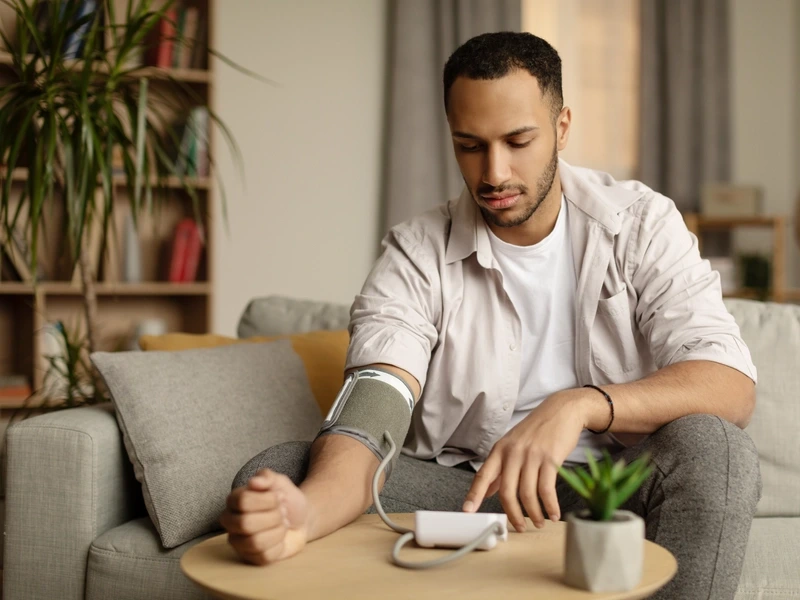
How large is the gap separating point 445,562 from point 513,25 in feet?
12.3

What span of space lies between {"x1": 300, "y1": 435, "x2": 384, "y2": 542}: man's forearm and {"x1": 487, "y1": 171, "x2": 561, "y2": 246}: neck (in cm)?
58

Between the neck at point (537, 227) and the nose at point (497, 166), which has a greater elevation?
the nose at point (497, 166)

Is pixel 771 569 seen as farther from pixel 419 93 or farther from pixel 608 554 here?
pixel 419 93

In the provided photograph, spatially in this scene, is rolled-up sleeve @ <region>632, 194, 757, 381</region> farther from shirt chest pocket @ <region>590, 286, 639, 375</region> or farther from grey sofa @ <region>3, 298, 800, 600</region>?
grey sofa @ <region>3, 298, 800, 600</region>

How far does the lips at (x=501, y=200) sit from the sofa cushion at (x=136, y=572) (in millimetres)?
766

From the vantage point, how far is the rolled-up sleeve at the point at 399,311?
145 cm

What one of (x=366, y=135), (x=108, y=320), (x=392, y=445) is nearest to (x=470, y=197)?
(x=392, y=445)

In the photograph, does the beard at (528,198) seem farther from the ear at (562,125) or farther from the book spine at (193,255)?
the book spine at (193,255)

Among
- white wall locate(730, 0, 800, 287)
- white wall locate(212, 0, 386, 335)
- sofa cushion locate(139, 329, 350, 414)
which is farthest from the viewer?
white wall locate(730, 0, 800, 287)

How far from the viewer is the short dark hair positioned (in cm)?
149

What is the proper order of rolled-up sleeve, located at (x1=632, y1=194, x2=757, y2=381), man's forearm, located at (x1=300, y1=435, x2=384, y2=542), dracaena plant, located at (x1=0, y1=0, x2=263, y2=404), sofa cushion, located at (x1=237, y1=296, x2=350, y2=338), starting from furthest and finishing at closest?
sofa cushion, located at (x1=237, y1=296, x2=350, y2=338) < dracaena plant, located at (x1=0, y1=0, x2=263, y2=404) < rolled-up sleeve, located at (x1=632, y1=194, x2=757, y2=381) < man's forearm, located at (x1=300, y1=435, x2=384, y2=542)

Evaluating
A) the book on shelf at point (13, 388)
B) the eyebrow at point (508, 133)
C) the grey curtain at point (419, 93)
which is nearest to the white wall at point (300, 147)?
the grey curtain at point (419, 93)

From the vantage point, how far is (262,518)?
938 mm

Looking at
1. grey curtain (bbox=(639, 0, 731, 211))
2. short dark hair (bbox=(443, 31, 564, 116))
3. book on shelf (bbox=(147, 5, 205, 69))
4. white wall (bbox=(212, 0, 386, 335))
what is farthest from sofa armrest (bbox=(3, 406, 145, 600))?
Answer: grey curtain (bbox=(639, 0, 731, 211))
